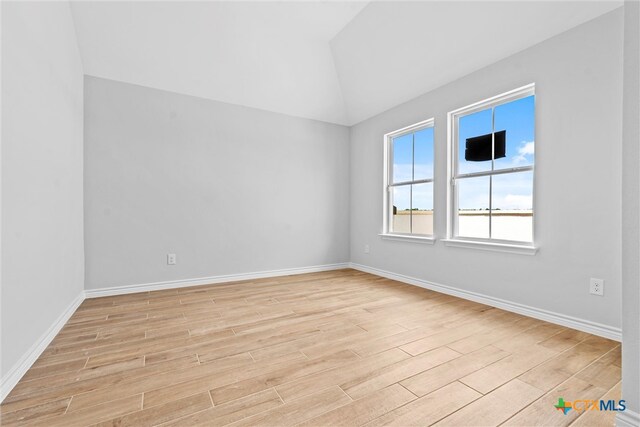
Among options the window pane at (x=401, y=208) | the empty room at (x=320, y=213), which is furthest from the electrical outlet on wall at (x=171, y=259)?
the window pane at (x=401, y=208)

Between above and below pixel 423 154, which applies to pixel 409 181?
below

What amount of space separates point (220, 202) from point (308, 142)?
5.29 feet

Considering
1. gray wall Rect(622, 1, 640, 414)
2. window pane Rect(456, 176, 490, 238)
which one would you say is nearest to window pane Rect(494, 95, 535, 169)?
window pane Rect(456, 176, 490, 238)

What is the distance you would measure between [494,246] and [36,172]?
3.61m

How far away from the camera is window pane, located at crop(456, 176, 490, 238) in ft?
9.68

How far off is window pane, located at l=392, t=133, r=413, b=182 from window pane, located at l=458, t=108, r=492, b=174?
29.8 inches

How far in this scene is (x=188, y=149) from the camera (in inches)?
138

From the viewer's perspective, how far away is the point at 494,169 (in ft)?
9.40

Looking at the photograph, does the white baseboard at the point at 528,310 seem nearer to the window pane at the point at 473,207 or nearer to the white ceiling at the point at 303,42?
the window pane at the point at 473,207

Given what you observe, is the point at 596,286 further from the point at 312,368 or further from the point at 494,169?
the point at 312,368

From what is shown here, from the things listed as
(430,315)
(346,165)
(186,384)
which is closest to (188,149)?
(346,165)

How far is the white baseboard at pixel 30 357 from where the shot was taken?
142 centimetres

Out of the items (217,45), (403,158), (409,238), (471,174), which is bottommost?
(409,238)

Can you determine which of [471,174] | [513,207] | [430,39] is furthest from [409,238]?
[430,39]
